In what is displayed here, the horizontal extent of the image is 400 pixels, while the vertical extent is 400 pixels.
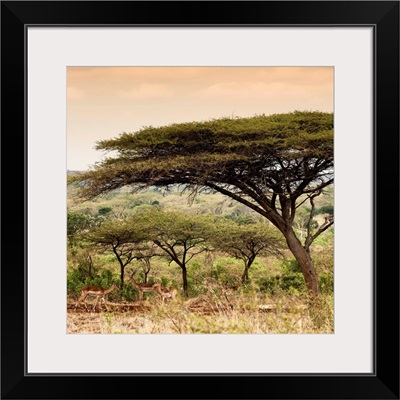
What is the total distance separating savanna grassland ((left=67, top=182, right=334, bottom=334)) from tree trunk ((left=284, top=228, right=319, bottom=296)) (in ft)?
0.20

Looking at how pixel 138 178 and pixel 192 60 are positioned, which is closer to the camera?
pixel 192 60

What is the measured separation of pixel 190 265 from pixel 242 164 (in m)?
1.08

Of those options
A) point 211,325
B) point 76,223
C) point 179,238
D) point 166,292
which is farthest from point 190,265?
point 211,325

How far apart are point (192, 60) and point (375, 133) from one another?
4.23 ft

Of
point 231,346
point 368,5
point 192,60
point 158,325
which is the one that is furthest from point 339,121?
point 158,325

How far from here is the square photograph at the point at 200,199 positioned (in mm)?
5090

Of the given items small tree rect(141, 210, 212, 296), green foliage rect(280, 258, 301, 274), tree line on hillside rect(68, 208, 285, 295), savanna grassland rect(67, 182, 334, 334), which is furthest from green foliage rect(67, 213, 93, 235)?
green foliage rect(280, 258, 301, 274)

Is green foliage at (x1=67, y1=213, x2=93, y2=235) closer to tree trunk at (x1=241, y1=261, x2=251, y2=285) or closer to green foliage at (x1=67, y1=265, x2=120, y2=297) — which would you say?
green foliage at (x1=67, y1=265, x2=120, y2=297)

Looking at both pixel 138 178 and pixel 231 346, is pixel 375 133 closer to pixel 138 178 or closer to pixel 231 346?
pixel 231 346

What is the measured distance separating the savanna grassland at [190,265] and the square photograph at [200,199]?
14 millimetres

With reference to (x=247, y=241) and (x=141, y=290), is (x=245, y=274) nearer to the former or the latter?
(x=247, y=241)
